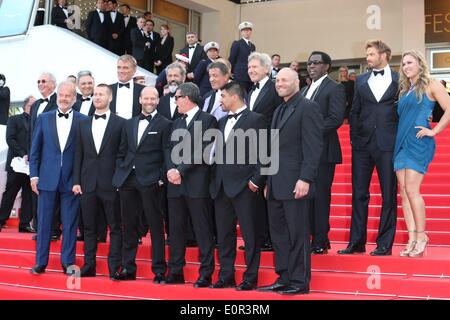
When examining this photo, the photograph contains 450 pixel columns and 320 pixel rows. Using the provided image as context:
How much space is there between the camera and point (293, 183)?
458 centimetres

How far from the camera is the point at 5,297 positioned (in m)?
5.48

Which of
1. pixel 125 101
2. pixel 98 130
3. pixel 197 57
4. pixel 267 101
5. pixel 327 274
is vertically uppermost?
pixel 197 57

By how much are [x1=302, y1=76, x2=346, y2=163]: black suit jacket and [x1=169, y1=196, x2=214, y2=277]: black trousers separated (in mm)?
1136

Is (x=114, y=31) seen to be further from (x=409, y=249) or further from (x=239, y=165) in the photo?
(x=409, y=249)

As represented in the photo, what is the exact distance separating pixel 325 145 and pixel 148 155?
5.08ft

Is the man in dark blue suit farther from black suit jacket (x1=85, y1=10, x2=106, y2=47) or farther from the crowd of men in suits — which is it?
black suit jacket (x1=85, y1=10, x2=106, y2=47)

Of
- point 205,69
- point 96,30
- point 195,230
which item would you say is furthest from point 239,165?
point 96,30

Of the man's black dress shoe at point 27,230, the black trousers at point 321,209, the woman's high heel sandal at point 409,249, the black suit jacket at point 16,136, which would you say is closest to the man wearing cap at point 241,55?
the black suit jacket at point 16,136

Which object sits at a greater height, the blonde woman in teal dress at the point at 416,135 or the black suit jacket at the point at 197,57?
the black suit jacket at the point at 197,57

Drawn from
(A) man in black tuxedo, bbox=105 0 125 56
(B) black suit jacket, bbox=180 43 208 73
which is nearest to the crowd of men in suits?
(B) black suit jacket, bbox=180 43 208 73

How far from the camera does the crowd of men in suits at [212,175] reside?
464 cm

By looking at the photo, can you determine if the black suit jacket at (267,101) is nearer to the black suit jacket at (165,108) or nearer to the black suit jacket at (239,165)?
the black suit jacket at (239,165)
